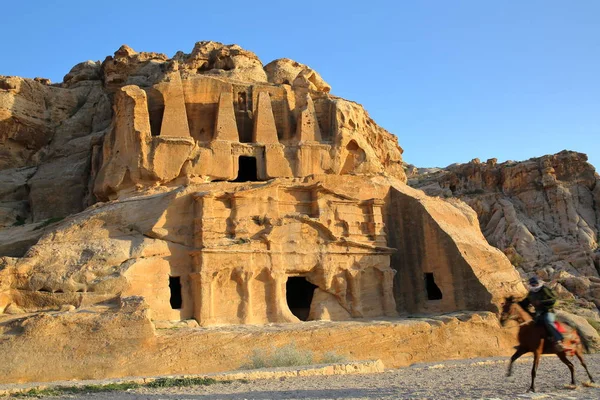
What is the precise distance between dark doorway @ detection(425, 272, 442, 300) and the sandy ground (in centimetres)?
982

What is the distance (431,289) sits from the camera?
84.7 feet

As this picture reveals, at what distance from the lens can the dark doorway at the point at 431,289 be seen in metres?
25.5

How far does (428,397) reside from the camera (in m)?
10.3

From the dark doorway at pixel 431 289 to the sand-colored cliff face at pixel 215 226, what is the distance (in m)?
0.10

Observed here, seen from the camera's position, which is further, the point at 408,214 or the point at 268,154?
the point at 268,154

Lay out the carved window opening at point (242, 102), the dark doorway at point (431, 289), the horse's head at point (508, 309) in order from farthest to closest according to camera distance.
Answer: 1. the carved window opening at point (242, 102)
2. the dark doorway at point (431, 289)
3. the horse's head at point (508, 309)

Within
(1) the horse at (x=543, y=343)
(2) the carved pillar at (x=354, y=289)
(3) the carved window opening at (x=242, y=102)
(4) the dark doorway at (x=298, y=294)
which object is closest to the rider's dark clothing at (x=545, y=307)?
(1) the horse at (x=543, y=343)

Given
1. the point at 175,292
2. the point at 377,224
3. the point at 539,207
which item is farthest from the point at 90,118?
the point at 539,207

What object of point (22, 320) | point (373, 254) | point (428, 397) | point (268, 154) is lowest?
point (428, 397)

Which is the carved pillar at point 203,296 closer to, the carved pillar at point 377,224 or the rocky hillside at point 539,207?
the carved pillar at point 377,224

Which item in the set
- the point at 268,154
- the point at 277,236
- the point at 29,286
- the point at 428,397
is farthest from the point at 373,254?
the point at 428,397

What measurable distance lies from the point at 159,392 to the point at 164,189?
13735 millimetres

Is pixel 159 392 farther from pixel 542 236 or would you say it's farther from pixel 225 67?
pixel 542 236

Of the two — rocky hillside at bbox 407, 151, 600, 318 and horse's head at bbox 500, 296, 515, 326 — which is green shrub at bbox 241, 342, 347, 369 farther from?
rocky hillside at bbox 407, 151, 600, 318
